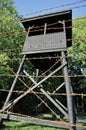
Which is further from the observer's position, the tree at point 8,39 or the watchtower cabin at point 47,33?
the tree at point 8,39

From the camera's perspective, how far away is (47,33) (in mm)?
9188

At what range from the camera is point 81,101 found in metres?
27.9

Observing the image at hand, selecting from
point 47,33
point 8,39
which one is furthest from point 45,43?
point 8,39

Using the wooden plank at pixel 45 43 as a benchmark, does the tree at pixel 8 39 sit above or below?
below

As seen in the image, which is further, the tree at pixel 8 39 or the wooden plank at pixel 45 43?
the tree at pixel 8 39

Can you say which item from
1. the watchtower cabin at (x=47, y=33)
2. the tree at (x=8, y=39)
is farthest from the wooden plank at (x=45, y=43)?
the tree at (x=8, y=39)

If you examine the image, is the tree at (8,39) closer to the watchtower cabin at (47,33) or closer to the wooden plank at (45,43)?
the watchtower cabin at (47,33)

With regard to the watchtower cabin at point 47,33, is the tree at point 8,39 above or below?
below

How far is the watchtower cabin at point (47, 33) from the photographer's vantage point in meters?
8.44

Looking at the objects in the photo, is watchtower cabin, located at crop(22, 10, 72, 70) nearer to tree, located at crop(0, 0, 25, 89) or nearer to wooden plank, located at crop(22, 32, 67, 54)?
wooden plank, located at crop(22, 32, 67, 54)

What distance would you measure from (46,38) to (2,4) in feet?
36.5

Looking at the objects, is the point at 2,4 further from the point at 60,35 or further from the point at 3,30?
the point at 60,35

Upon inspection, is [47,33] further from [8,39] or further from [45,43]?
[8,39]

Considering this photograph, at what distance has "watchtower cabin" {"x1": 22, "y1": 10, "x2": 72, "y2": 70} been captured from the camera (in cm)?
844
